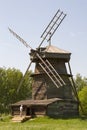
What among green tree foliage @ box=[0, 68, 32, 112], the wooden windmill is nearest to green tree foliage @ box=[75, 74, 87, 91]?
green tree foliage @ box=[0, 68, 32, 112]

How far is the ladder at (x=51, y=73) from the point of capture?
41719mm

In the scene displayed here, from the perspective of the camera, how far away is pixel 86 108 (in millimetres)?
59938

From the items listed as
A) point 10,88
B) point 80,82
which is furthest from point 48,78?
point 80,82

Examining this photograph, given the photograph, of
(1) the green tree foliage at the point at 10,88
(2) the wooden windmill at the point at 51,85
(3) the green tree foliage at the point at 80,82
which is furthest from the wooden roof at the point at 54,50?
(3) the green tree foliage at the point at 80,82

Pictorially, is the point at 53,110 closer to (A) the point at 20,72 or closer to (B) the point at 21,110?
(B) the point at 21,110

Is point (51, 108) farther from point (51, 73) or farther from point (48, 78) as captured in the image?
point (51, 73)

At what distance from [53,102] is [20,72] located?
2960 centimetres

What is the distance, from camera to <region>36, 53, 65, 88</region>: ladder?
137ft

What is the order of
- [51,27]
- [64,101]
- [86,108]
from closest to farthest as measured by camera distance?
[64,101] → [51,27] → [86,108]

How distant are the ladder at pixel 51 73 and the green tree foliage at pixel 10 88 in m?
23.8

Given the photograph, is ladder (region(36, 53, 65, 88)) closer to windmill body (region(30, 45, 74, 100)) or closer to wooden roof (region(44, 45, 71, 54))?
windmill body (region(30, 45, 74, 100))

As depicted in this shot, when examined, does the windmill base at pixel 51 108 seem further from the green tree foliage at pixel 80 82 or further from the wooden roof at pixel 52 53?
the green tree foliage at pixel 80 82

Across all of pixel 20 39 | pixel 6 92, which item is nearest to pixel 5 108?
pixel 6 92

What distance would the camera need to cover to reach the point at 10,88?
67688mm
